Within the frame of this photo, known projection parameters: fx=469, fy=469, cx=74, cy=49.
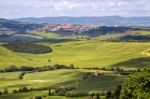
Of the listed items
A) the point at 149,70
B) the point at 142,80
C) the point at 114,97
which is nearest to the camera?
the point at 142,80

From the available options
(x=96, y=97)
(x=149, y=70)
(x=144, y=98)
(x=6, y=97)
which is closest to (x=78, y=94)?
(x=96, y=97)

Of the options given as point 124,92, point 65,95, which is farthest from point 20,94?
point 124,92

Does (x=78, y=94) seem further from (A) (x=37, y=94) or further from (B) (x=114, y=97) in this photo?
(B) (x=114, y=97)

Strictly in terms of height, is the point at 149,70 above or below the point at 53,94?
above

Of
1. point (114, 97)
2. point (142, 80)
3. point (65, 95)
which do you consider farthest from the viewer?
point (65, 95)

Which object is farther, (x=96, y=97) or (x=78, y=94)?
(x=78, y=94)

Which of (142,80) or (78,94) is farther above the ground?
(142,80)

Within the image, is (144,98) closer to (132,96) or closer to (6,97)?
(132,96)

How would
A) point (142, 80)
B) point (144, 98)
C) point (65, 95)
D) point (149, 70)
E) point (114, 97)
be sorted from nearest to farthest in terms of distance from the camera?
point (144, 98)
point (142, 80)
point (149, 70)
point (114, 97)
point (65, 95)

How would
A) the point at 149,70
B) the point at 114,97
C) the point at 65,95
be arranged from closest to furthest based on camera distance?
the point at 149,70
the point at 114,97
the point at 65,95
